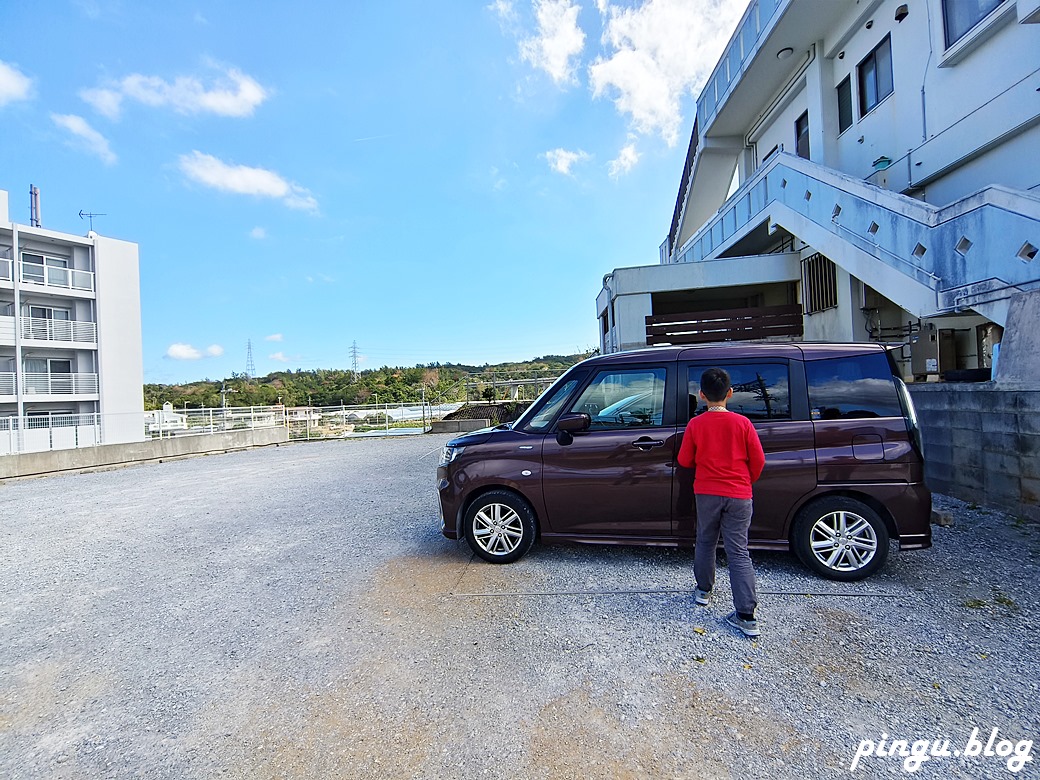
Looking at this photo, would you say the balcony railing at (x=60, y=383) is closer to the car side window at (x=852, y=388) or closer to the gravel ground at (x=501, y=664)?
the gravel ground at (x=501, y=664)

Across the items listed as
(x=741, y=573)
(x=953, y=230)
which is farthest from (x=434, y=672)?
(x=953, y=230)

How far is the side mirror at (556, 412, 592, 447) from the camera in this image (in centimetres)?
425

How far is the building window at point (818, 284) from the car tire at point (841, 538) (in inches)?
328

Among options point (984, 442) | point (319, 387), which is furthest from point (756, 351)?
point (319, 387)

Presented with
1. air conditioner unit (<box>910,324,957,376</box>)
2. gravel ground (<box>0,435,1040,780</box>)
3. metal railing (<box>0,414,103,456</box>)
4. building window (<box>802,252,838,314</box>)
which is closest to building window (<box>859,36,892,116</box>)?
building window (<box>802,252,838,314</box>)

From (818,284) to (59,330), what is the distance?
35339 mm

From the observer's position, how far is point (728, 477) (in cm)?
325

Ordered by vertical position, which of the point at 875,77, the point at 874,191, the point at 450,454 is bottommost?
the point at 450,454

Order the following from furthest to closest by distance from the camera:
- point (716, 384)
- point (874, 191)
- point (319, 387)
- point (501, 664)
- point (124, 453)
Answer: point (319, 387) < point (124, 453) < point (874, 191) < point (716, 384) < point (501, 664)

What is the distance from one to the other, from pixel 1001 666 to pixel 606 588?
7.43 ft

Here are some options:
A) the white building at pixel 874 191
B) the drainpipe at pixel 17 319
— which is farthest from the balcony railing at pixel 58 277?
the white building at pixel 874 191

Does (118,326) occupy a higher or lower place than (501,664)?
higher

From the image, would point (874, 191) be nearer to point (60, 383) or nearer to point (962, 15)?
point (962, 15)

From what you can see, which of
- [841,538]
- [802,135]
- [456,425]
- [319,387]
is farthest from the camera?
[319,387]
